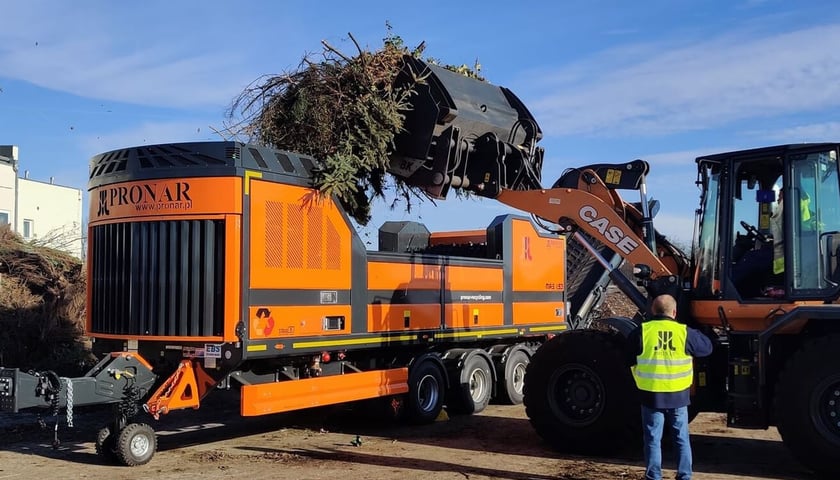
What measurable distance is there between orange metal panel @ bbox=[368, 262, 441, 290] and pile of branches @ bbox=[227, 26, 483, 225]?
771 mm

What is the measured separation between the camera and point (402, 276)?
10.8 metres

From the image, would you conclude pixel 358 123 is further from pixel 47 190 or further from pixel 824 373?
pixel 47 190

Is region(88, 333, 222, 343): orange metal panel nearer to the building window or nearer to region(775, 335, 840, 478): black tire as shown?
region(775, 335, 840, 478): black tire

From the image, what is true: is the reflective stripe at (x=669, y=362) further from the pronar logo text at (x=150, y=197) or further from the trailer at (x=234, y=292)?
the pronar logo text at (x=150, y=197)

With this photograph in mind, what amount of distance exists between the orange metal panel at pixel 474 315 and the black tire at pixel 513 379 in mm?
744

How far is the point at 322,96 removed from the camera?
32.9ft

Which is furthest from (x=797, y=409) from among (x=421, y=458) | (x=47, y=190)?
(x=47, y=190)

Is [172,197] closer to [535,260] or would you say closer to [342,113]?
[342,113]

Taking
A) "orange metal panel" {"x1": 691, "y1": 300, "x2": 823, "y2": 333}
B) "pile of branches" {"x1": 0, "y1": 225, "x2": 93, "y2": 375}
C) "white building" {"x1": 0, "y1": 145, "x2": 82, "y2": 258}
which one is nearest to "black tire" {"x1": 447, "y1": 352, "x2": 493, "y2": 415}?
"orange metal panel" {"x1": 691, "y1": 300, "x2": 823, "y2": 333}

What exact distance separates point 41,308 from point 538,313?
8950mm

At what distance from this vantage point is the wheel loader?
7.94 metres

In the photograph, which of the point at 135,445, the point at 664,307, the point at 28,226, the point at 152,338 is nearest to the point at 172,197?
the point at 152,338

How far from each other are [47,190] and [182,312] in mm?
21172

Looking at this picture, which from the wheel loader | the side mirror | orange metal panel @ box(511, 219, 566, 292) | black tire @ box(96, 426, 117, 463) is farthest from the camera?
orange metal panel @ box(511, 219, 566, 292)
